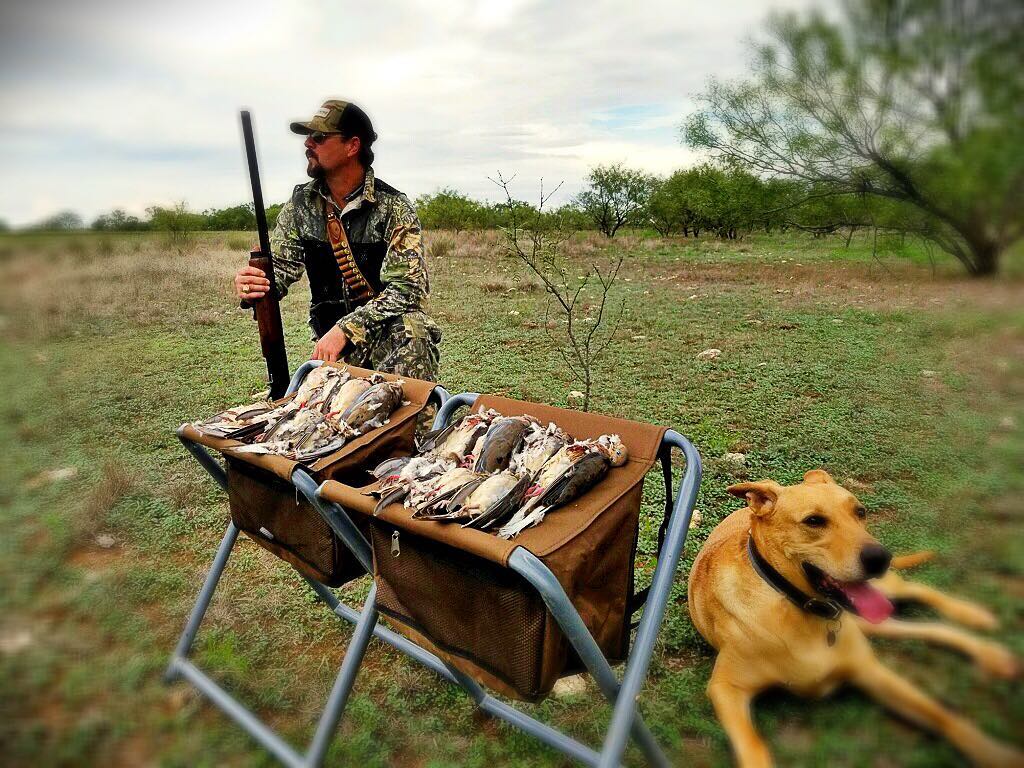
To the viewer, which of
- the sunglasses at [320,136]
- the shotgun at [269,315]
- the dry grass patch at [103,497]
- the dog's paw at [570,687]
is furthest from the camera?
the dry grass patch at [103,497]

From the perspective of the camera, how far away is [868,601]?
163 centimetres

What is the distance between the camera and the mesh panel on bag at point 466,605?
149 cm

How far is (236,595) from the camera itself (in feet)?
10.7

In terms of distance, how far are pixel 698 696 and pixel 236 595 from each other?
229cm

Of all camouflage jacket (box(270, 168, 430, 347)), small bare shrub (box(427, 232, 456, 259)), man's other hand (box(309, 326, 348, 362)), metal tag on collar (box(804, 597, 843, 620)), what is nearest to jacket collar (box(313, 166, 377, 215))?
camouflage jacket (box(270, 168, 430, 347))

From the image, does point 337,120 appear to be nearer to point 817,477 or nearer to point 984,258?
point 817,477

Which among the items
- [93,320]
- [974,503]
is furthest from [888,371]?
[93,320]

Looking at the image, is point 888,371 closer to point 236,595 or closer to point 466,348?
point 466,348

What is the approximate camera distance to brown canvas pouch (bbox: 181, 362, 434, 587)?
6.74ft

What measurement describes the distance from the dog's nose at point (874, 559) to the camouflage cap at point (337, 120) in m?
3.00

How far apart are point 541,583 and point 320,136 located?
2798 millimetres

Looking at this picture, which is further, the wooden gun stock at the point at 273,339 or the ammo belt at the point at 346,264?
the ammo belt at the point at 346,264

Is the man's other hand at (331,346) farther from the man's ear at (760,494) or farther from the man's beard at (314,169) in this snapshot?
the man's ear at (760,494)

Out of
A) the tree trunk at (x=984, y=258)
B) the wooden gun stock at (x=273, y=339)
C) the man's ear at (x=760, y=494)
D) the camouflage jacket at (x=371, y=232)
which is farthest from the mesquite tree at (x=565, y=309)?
the tree trunk at (x=984, y=258)
